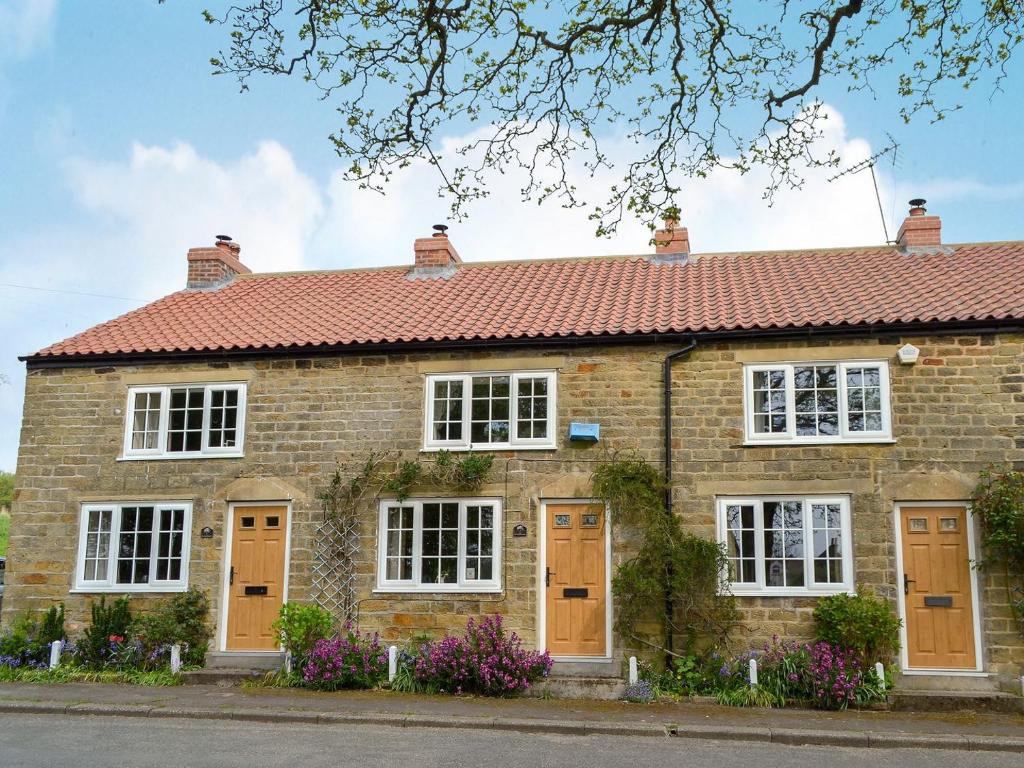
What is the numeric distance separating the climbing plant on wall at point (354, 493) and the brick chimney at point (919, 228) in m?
8.82

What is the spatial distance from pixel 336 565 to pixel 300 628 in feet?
3.51

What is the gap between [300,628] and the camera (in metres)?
13.9

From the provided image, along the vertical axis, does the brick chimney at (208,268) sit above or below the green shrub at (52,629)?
above

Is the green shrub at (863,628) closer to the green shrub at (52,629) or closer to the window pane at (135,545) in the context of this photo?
the window pane at (135,545)

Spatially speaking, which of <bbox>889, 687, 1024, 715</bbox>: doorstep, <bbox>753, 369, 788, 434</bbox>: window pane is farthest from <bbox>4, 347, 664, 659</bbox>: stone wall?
<bbox>889, 687, 1024, 715</bbox>: doorstep

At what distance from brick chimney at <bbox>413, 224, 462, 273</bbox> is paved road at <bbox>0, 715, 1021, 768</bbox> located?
32.3 ft

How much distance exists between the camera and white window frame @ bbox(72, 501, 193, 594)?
15031 millimetres

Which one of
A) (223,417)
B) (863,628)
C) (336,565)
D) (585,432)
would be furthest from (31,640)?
(863,628)

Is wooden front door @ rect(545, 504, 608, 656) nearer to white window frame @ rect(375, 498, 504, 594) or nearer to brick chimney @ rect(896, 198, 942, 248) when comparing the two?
white window frame @ rect(375, 498, 504, 594)

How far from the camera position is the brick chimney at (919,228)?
57.7 ft

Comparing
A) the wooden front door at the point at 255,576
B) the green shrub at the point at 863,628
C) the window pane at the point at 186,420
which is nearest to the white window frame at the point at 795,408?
the green shrub at the point at 863,628

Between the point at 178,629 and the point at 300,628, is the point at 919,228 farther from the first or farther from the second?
the point at 178,629

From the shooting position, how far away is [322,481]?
14922 millimetres

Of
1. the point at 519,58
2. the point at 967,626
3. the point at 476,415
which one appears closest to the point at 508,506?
the point at 476,415
